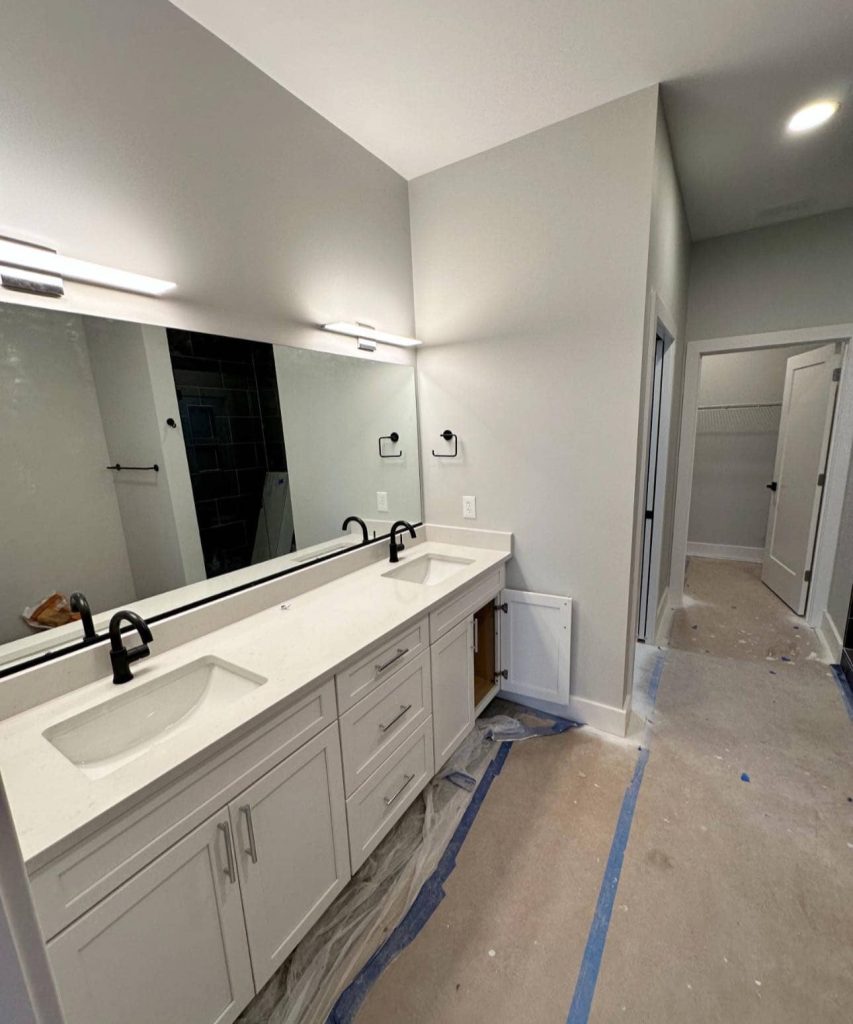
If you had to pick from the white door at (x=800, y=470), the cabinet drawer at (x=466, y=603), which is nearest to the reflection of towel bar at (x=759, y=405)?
the white door at (x=800, y=470)

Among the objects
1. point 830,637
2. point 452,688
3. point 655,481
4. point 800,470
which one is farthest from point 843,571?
point 452,688

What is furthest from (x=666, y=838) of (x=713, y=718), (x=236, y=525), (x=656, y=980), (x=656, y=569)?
(x=236, y=525)

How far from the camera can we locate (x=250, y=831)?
1073 mm

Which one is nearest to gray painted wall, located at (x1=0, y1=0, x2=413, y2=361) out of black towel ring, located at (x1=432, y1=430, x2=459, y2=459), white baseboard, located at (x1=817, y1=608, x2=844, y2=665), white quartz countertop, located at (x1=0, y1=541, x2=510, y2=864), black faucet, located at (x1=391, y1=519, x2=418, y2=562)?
black towel ring, located at (x1=432, y1=430, x2=459, y2=459)

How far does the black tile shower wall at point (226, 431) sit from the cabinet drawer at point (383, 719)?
0.71 m

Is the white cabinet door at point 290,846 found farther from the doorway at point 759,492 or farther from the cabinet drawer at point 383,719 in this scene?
the doorway at point 759,492

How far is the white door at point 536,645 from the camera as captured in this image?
2213 mm

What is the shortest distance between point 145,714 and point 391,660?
710mm

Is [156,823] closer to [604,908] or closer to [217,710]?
[217,710]

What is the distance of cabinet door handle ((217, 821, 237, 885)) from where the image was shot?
1.02m

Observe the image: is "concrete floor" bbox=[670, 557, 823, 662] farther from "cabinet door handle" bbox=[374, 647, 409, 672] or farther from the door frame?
"cabinet door handle" bbox=[374, 647, 409, 672]

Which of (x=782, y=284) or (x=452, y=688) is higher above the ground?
(x=782, y=284)

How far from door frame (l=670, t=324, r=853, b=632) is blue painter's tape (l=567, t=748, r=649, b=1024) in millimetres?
2193

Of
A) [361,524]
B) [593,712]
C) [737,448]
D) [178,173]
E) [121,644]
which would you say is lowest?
[593,712]
